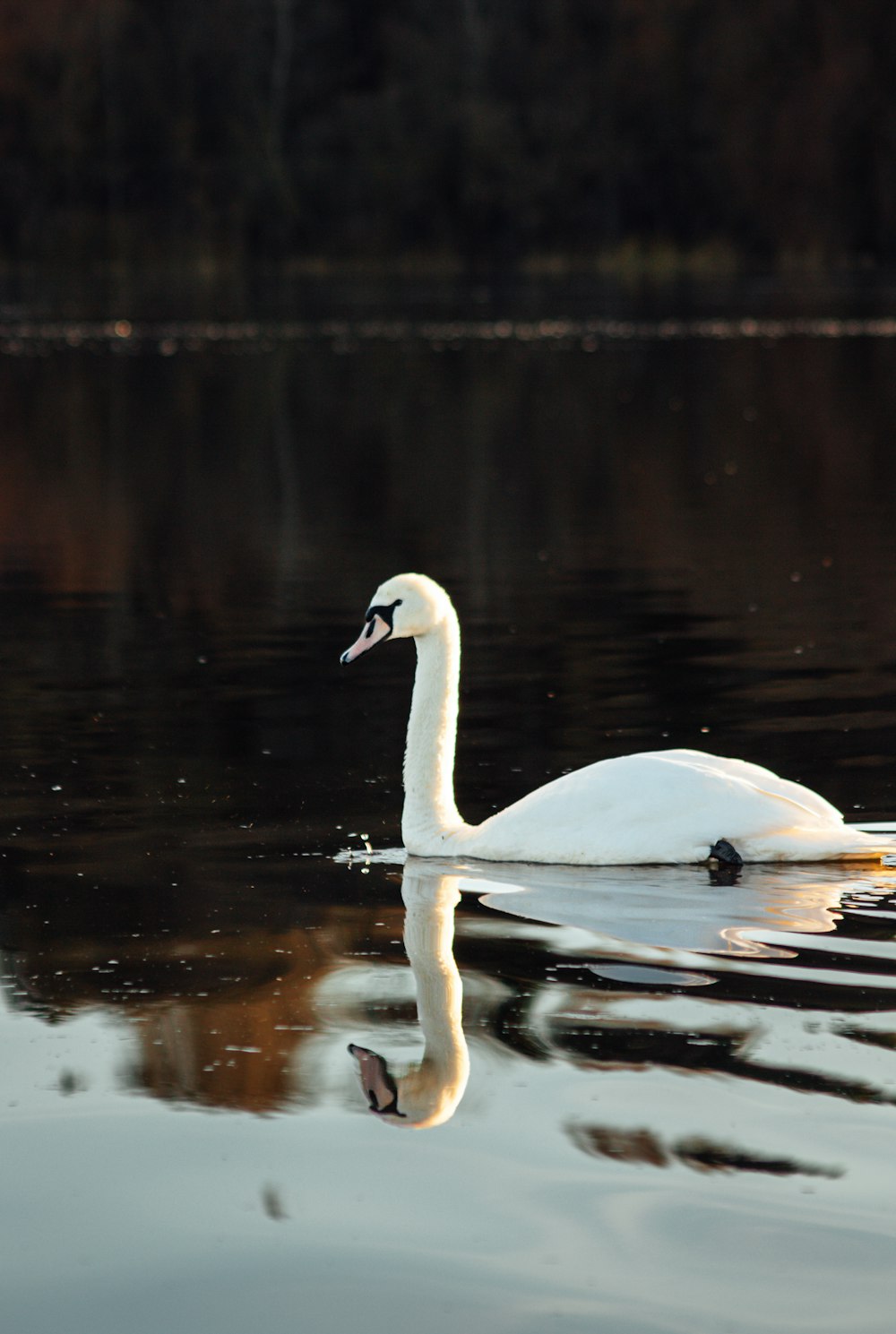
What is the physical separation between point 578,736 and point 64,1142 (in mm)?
4635

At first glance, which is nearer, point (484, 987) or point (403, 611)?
point (484, 987)

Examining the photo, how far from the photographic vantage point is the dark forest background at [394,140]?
2665 inches

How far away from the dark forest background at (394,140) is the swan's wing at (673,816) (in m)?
59.4

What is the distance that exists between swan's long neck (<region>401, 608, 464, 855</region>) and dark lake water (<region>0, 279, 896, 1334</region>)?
0.63 ft

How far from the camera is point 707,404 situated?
2822 cm

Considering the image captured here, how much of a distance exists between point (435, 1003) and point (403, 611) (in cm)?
210

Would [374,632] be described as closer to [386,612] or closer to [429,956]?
[386,612]

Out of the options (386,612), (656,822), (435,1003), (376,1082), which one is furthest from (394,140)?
(376,1082)

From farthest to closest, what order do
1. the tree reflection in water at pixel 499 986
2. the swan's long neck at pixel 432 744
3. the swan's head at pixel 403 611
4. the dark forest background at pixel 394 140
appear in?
the dark forest background at pixel 394 140, the swan's head at pixel 403 611, the swan's long neck at pixel 432 744, the tree reflection in water at pixel 499 986

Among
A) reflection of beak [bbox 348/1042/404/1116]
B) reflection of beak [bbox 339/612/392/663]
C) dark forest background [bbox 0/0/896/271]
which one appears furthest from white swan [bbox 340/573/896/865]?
dark forest background [bbox 0/0/896/271]

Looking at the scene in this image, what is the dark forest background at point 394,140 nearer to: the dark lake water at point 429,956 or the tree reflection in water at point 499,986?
the dark lake water at point 429,956

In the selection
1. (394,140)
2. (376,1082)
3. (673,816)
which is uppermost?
(394,140)

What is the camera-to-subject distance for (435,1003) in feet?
20.6

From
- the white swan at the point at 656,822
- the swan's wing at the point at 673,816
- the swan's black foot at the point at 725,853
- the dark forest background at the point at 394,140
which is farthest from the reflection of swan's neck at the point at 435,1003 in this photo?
the dark forest background at the point at 394,140
